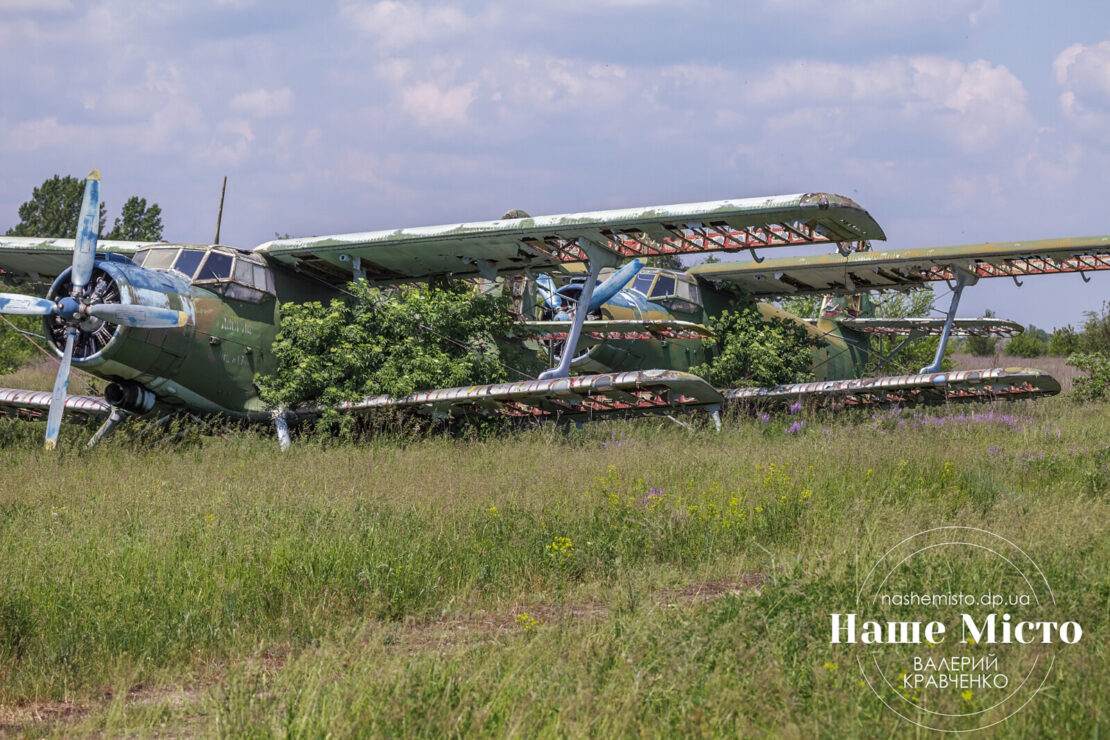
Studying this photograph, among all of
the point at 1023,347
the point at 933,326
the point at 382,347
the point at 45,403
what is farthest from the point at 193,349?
the point at 1023,347

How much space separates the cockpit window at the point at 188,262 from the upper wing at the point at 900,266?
9993 mm

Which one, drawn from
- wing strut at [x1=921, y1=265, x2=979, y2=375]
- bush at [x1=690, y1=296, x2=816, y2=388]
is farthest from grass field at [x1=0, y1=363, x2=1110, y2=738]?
bush at [x1=690, y1=296, x2=816, y2=388]

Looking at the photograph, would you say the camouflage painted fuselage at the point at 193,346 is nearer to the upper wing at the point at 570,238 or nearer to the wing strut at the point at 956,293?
the upper wing at the point at 570,238

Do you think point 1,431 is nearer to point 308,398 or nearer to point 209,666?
point 308,398

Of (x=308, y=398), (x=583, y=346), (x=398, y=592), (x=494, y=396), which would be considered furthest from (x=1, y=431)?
(x=398, y=592)

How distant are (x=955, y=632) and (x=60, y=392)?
10.7 metres

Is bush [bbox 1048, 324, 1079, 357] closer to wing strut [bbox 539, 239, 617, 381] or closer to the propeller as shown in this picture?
wing strut [bbox 539, 239, 617, 381]

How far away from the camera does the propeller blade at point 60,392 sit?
11711mm

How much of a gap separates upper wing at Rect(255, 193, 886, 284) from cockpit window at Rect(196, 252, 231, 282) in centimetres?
83

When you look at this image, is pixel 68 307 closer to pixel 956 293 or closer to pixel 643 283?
pixel 643 283

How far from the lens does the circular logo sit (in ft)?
13.1

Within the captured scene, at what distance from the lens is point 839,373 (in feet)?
74.4

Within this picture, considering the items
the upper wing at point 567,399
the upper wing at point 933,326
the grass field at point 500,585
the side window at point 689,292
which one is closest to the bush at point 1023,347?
the upper wing at point 933,326

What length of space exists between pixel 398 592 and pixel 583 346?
12.0m
